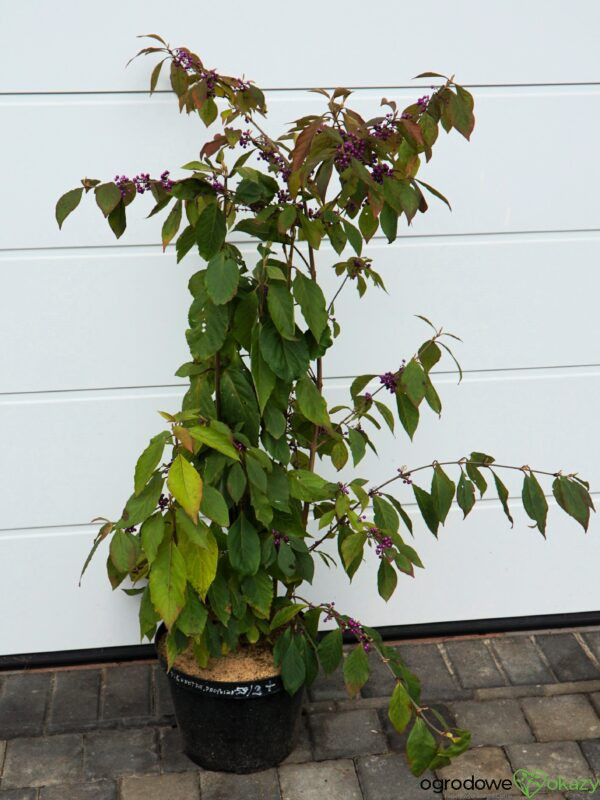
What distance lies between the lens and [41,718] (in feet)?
8.95

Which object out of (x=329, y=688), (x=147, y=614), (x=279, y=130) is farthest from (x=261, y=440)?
(x=329, y=688)

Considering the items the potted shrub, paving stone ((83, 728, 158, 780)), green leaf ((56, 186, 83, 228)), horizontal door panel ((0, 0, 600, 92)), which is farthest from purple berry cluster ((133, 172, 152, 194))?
paving stone ((83, 728, 158, 780))

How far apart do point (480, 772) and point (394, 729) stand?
0.84 feet

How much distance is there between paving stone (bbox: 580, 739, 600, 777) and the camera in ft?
8.36

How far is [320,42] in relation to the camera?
101 inches

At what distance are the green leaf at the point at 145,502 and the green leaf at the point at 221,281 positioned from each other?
0.39m

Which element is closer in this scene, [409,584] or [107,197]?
[107,197]

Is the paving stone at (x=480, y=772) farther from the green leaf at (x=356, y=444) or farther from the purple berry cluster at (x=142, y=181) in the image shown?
the purple berry cluster at (x=142, y=181)

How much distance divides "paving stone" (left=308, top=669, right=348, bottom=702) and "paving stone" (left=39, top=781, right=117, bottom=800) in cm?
63

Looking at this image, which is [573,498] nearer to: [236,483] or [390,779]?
[236,483]

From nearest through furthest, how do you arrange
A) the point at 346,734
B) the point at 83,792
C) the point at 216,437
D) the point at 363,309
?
the point at 216,437, the point at 83,792, the point at 346,734, the point at 363,309

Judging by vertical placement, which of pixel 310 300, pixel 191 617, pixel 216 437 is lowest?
pixel 191 617

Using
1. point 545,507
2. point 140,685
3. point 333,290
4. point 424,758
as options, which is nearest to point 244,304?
point 333,290

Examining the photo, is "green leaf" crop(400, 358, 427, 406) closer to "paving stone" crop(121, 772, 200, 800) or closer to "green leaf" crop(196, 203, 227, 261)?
"green leaf" crop(196, 203, 227, 261)
